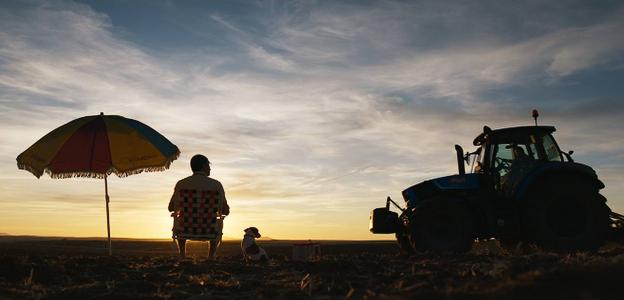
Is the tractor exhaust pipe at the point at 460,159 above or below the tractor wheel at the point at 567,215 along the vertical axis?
above

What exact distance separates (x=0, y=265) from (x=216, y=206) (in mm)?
2950

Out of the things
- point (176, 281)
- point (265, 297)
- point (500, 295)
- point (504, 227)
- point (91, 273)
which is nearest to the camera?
point (500, 295)

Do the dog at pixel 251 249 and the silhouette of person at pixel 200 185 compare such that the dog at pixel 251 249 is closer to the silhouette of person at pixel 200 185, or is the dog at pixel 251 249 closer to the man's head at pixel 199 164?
the silhouette of person at pixel 200 185

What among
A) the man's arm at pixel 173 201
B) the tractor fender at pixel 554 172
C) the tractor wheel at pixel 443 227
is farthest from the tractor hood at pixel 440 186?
the man's arm at pixel 173 201

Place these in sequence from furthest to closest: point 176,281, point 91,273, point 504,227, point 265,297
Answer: point 504,227, point 91,273, point 176,281, point 265,297

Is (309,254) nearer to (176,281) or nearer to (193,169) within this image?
(193,169)

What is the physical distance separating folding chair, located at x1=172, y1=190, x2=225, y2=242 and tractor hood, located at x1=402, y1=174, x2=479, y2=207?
3.39m

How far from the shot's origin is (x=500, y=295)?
12.2ft

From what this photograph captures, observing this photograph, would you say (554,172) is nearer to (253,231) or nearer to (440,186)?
(440,186)

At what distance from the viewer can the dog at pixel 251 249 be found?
9.39 metres

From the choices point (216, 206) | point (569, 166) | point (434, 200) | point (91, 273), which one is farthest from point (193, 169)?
point (569, 166)

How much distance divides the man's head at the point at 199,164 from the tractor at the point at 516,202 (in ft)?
10.9

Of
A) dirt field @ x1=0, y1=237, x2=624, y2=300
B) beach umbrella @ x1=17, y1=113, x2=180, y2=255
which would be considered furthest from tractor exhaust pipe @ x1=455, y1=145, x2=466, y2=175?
beach umbrella @ x1=17, y1=113, x2=180, y2=255

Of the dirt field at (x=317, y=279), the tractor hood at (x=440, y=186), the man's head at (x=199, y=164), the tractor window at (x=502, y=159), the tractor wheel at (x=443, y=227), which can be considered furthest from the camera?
the tractor window at (x=502, y=159)
